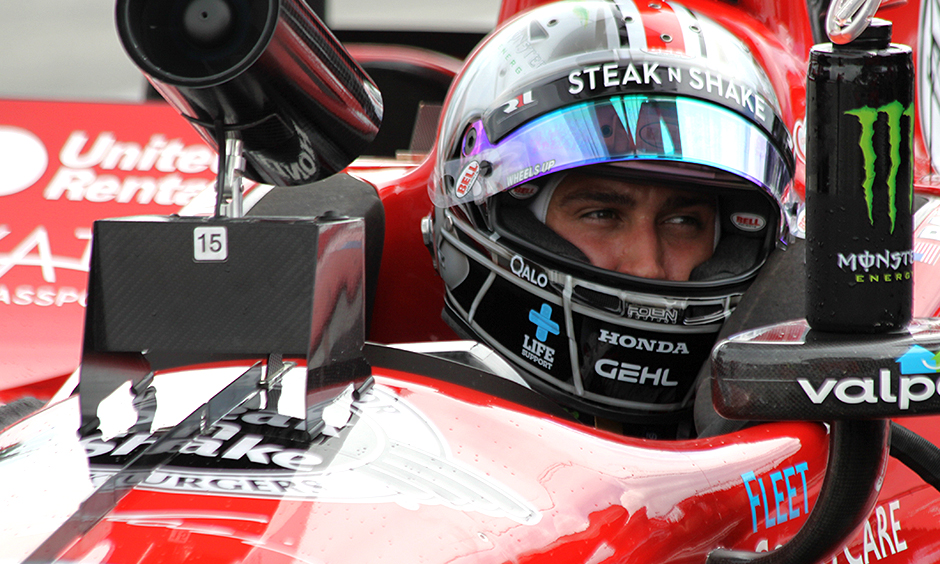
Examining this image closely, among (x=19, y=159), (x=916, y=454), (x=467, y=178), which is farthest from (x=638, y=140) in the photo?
(x=19, y=159)

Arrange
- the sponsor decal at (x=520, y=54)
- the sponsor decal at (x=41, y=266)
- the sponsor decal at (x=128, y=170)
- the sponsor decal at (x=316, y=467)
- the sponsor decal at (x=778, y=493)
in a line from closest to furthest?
the sponsor decal at (x=316, y=467) → the sponsor decal at (x=778, y=493) → the sponsor decal at (x=520, y=54) → the sponsor decal at (x=41, y=266) → the sponsor decal at (x=128, y=170)

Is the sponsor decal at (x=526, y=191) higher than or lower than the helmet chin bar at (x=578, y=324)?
higher

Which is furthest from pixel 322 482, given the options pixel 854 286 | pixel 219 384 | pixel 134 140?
pixel 134 140

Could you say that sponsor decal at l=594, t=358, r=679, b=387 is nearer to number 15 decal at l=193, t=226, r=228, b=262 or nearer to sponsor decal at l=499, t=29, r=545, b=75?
sponsor decal at l=499, t=29, r=545, b=75

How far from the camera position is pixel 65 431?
1.00 m

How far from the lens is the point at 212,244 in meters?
0.92

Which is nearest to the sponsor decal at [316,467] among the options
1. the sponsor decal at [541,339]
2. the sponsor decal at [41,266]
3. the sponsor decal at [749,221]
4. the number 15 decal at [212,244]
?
the number 15 decal at [212,244]

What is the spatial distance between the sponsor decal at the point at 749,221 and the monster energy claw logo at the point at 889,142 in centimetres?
100

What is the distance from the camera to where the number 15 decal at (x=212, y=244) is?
3.00 feet

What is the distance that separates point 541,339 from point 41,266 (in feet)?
4.85

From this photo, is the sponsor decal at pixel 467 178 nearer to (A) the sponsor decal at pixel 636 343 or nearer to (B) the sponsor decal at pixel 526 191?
(B) the sponsor decal at pixel 526 191

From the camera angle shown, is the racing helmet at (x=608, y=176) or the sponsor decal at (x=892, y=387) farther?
the racing helmet at (x=608, y=176)

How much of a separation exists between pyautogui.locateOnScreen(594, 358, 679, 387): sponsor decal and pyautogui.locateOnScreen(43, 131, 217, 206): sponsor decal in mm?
1412

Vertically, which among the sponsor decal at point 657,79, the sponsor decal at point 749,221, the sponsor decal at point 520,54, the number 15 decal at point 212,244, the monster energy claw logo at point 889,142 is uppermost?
the sponsor decal at point 520,54
